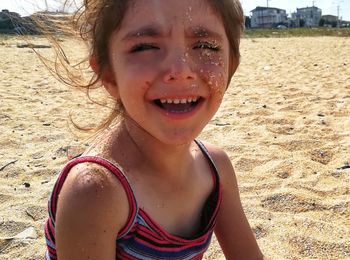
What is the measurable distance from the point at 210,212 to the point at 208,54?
0.60 m

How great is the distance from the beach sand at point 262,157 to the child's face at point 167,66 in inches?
22.6

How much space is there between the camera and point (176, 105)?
1.37 meters

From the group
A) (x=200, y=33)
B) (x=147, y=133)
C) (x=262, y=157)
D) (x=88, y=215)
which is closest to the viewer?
(x=88, y=215)

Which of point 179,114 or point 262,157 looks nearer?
point 179,114

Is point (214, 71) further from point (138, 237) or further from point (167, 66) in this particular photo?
point (138, 237)

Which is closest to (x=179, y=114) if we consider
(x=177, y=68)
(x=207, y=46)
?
(x=177, y=68)

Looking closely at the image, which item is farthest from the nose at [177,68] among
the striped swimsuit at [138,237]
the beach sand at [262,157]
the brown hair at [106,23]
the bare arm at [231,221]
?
the beach sand at [262,157]

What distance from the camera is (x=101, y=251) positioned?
131 cm

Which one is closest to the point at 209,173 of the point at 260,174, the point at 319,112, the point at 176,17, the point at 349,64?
the point at 176,17

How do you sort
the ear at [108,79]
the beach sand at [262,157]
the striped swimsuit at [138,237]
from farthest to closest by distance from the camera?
1. the beach sand at [262,157]
2. the ear at [108,79]
3. the striped swimsuit at [138,237]

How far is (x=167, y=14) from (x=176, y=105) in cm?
27

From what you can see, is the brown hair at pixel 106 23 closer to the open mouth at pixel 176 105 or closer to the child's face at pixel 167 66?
the child's face at pixel 167 66

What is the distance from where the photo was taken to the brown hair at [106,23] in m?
1.44

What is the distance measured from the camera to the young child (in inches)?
51.4
